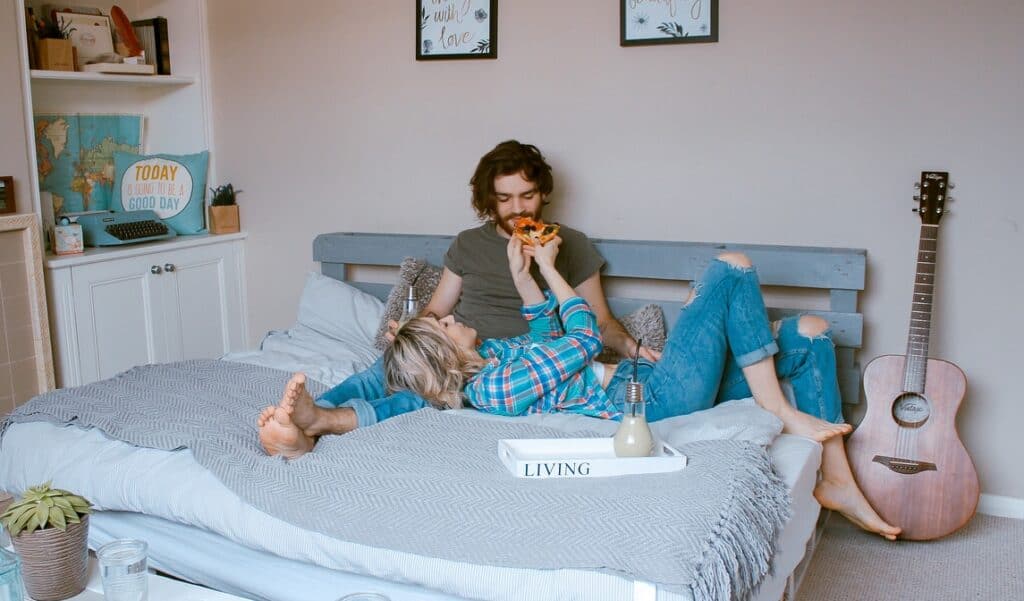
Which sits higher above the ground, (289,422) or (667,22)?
(667,22)

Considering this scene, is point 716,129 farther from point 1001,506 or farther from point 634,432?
point 1001,506

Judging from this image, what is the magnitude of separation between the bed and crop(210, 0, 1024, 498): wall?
0.16 m

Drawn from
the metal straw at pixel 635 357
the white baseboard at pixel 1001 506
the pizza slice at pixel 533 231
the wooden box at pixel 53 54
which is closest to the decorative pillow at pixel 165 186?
the wooden box at pixel 53 54

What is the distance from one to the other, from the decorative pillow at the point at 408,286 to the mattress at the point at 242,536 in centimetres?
109

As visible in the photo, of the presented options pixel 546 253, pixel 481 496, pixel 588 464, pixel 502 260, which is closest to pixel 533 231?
pixel 546 253

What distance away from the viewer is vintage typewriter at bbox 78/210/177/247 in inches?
131

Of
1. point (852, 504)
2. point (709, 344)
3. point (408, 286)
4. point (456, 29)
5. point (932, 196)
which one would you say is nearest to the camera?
point (709, 344)

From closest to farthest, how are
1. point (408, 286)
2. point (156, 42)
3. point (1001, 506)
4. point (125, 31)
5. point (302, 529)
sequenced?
point (302, 529) → point (1001, 506) → point (408, 286) → point (125, 31) → point (156, 42)

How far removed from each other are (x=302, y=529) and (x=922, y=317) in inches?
72.0

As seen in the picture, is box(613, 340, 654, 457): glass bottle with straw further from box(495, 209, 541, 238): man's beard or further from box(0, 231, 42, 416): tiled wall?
box(0, 231, 42, 416): tiled wall

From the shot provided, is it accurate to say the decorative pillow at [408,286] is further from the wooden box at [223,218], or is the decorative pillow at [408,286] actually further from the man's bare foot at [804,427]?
the man's bare foot at [804,427]

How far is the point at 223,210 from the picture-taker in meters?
3.73

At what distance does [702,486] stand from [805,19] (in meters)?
1.64

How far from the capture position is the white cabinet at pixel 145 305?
315 cm
